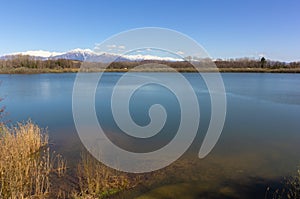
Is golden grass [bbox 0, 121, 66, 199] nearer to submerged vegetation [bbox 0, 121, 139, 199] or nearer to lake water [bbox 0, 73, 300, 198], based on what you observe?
submerged vegetation [bbox 0, 121, 139, 199]

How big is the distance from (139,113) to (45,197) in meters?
7.84

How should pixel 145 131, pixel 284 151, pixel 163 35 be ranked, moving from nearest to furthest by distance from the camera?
1. pixel 163 35
2. pixel 284 151
3. pixel 145 131

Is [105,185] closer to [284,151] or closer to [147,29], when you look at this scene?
[147,29]

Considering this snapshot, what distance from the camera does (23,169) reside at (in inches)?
169

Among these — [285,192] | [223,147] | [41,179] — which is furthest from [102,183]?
[223,147]

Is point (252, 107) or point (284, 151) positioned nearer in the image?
point (284, 151)

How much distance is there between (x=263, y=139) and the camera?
26.2ft

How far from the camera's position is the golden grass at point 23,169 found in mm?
3588

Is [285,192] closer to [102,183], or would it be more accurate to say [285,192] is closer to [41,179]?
[102,183]

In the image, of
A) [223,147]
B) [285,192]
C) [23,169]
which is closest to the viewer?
[23,169]

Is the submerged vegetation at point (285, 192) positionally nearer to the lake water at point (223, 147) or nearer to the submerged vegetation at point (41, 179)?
the lake water at point (223, 147)

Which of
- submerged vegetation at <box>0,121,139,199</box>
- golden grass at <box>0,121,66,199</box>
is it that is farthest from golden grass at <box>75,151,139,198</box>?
golden grass at <box>0,121,66,199</box>

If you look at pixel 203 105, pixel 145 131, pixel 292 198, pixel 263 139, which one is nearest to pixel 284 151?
pixel 263 139

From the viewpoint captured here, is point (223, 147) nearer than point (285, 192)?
No
